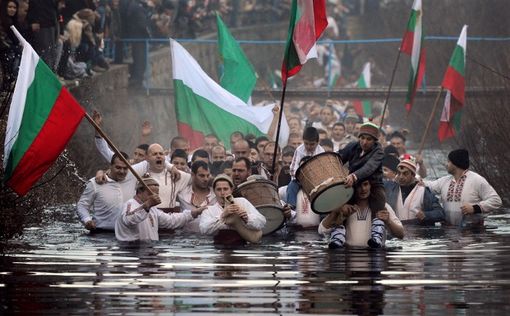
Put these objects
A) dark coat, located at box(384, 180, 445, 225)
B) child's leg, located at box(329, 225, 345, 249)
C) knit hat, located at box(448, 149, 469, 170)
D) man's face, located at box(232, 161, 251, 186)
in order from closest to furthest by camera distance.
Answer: child's leg, located at box(329, 225, 345, 249) → man's face, located at box(232, 161, 251, 186) → knit hat, located at box(448, 149, 469, 170) → dark coat, located at box(384, 180, 445, 225)

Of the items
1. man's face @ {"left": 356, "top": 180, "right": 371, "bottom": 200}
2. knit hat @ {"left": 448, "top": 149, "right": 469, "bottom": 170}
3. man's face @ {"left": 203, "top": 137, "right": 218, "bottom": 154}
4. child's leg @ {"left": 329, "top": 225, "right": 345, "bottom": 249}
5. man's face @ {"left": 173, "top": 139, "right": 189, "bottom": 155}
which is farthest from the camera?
man's face @ {"left": 203, "top": 137, "right": 218, "bottom": 154}

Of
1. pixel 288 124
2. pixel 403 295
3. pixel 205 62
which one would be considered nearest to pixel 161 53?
pixel 205 62

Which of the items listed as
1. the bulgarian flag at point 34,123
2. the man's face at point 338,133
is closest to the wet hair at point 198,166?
the bulgarian flag at point 34,123

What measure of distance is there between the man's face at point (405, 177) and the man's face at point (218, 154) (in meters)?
3.15

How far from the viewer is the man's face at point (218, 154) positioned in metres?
27.5

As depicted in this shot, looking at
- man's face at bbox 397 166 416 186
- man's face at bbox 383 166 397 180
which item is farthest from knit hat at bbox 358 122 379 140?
man's face at bbox 383 166 397 180

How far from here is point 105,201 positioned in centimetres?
2362

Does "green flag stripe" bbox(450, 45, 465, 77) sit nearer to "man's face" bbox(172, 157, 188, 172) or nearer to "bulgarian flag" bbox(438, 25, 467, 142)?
"bulgarian flag" bbox(438, 25, 467, 142)

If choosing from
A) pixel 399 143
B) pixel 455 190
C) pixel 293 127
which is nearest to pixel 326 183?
pixel 455 190

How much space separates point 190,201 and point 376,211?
3.20m

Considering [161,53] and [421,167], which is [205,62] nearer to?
[161,53]

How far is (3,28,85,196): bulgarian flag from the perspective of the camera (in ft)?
66.4

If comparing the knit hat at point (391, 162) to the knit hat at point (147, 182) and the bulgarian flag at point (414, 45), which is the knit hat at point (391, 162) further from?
the bulgarian flag at point (414, 45)

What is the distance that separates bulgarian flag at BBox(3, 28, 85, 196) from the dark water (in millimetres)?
942
